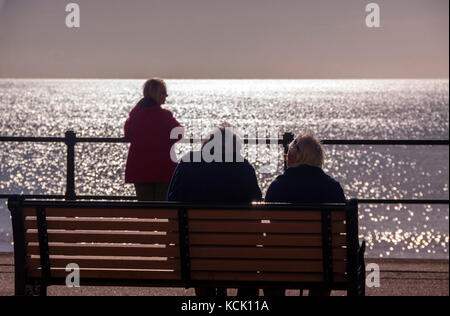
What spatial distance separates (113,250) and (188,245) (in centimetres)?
44

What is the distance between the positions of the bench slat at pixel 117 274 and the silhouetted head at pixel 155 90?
2.26 metres

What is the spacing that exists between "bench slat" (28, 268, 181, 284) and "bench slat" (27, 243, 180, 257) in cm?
10

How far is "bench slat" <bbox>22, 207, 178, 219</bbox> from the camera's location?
473 cm

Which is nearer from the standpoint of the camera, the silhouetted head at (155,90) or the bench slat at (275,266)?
the bench slat at (275,266)

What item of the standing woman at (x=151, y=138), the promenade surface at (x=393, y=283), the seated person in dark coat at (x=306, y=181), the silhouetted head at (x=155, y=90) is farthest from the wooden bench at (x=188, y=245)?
the silhouetted head at (x=155, y=90)

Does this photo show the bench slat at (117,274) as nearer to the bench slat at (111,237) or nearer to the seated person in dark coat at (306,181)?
the bench slat at (111,237)

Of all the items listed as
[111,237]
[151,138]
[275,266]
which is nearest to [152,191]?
[151,138]

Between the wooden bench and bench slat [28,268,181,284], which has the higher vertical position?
the wooden bench

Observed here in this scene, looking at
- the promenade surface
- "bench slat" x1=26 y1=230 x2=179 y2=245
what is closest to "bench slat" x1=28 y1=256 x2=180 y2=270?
"bench slat" x1=26 y1=230 x2=179 y2=245

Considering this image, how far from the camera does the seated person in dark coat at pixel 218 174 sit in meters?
5.00

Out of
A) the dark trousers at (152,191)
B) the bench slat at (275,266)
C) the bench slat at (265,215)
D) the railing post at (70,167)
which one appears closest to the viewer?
the bench slat at (265,215)

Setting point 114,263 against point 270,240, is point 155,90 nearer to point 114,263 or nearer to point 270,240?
point 114,263

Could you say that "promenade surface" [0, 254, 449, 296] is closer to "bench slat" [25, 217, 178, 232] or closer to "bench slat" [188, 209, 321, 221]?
"bench slat" [25, 217, 178, 232]
